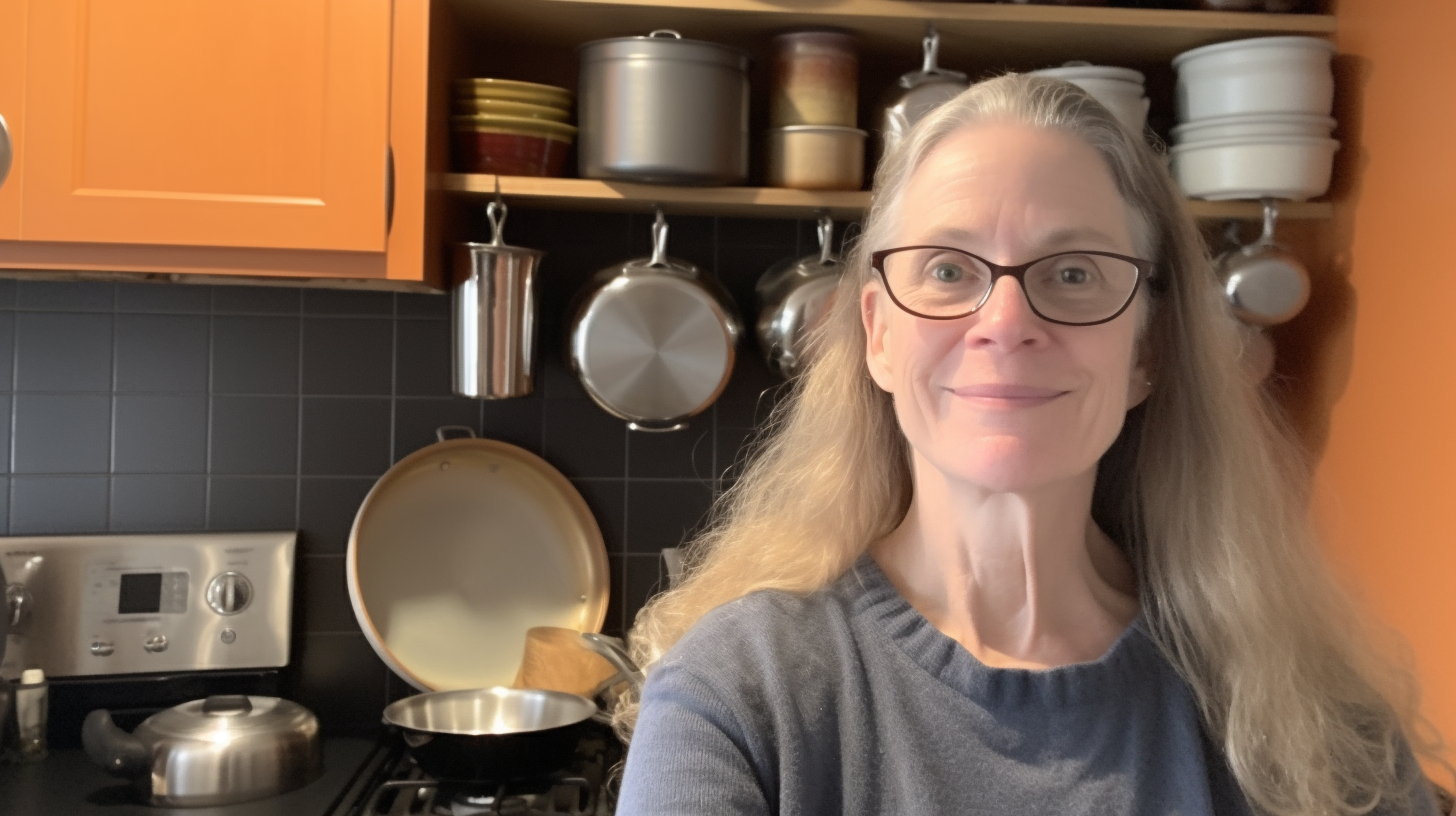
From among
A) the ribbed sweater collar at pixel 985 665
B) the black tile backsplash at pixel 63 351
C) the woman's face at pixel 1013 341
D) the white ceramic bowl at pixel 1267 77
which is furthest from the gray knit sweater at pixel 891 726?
the black tile backsplash at pixel 63 351

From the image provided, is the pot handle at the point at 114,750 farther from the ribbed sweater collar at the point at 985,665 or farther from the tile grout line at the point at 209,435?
the ribbed sweater collar at the point at 985,665

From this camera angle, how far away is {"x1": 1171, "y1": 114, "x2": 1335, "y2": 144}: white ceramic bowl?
1.74 m

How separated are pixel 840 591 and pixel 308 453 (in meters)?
1.23

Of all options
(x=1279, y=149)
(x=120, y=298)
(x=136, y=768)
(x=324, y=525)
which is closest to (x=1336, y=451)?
(x=1279, y=149)

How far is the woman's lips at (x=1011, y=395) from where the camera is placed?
89 centimetres

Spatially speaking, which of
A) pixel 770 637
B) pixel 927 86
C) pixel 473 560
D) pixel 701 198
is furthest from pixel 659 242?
pixel 770 637

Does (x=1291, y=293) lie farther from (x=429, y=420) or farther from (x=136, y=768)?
(x=136, y=768)

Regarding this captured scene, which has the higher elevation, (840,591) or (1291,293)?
(1291,293)

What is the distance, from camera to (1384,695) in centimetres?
102

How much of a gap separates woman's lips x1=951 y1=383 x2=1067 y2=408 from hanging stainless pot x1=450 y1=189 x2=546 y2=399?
1015mm

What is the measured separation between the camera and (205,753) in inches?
62.2

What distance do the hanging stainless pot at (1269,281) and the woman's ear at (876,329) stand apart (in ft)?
3.27

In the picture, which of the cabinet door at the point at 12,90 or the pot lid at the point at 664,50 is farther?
the pot lid at the point at 664,50

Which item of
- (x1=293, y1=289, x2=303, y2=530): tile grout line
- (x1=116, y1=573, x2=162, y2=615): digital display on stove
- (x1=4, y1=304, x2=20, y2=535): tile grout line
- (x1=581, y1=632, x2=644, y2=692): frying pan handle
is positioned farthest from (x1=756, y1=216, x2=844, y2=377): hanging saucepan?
(x1=4, y1=304, x2=20, y2=535): tile grout line
